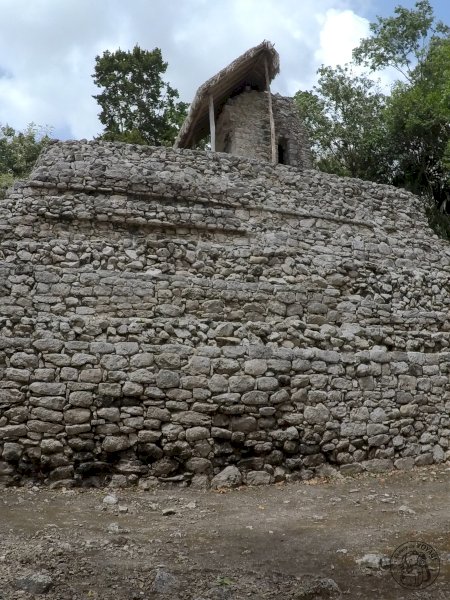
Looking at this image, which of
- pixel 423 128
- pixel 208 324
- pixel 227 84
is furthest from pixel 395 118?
pixel 208 324

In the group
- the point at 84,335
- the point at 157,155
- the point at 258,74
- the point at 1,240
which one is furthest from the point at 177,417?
the point at 258,74

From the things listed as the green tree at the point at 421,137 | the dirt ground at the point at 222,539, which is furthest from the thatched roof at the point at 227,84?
the dirt ground at the point at 222,539

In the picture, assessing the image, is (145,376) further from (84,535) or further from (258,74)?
(258,74)

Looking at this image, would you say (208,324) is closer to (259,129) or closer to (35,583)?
(35,583)

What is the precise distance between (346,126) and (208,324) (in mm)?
17123

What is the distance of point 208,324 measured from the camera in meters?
8.79

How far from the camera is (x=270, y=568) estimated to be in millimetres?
5176

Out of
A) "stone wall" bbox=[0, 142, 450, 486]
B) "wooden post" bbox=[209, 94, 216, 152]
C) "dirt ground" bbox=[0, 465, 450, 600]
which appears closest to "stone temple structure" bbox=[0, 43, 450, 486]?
"stone wall" bbox=[0, 142, 450, 486]

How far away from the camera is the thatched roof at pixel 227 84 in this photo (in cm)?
1477

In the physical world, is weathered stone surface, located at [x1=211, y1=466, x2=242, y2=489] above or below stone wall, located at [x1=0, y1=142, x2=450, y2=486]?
below

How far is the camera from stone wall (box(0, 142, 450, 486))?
306 inches

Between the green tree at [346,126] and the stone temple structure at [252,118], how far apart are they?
6460 mm

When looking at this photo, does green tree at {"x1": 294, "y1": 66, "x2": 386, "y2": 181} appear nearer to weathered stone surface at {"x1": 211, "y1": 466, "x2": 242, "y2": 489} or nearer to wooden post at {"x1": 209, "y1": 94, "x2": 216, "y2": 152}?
wooden post at {"x1": 209, "y1": 94, "x2": 216, "y2": 152}

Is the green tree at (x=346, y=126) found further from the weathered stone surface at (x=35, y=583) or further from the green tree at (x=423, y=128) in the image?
the weathered stone surface at (x=35, y=583)
